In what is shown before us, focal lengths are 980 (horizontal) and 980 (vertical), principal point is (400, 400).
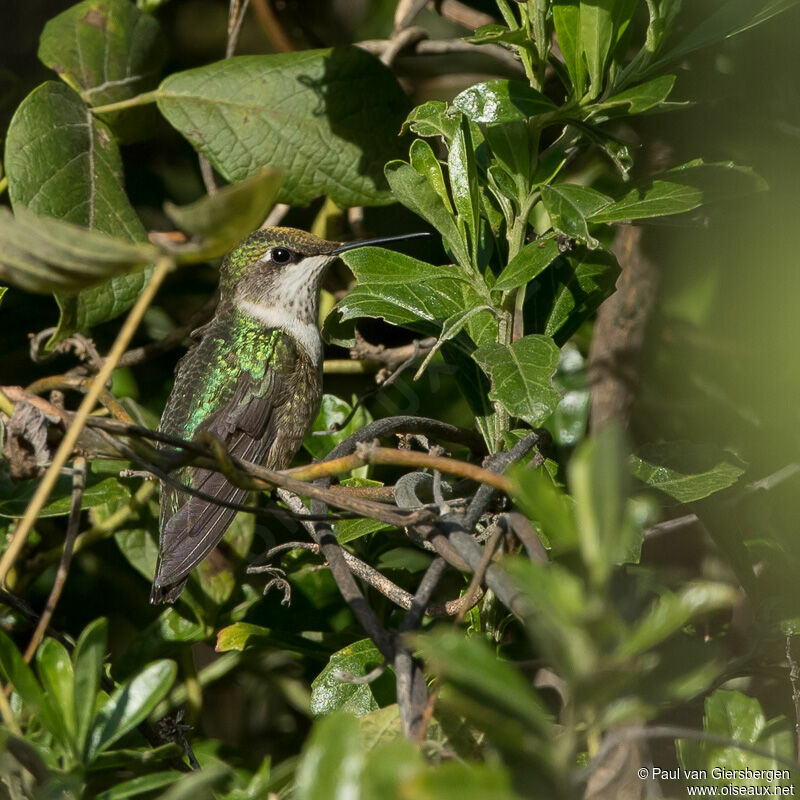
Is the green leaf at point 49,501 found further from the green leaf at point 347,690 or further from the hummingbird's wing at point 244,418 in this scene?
the green leaf at point 347,690

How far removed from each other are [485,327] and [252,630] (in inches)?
35.6

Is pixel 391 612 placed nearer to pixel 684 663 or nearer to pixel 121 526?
pixel 121 526

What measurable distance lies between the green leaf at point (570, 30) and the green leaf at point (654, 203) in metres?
0.24

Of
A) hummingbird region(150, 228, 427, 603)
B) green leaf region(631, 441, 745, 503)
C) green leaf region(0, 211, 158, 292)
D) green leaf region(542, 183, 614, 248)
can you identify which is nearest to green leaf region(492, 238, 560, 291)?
green leaf region(542, 183, 614, 248)

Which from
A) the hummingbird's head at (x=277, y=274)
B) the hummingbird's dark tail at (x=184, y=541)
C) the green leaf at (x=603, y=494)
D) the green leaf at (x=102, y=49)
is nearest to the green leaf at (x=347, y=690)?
the hummingbird's dark tail at (x=184, y=541)

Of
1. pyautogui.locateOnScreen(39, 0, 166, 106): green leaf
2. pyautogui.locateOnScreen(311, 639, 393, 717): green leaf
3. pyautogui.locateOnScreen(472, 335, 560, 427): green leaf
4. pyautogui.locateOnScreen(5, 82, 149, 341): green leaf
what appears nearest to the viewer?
pyautogui.locateOnScreen(472, 335, 560, 427): green leaf

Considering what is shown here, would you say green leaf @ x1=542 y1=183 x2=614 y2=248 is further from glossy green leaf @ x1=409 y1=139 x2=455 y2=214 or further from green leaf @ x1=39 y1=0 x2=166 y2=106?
green leaf @ x1=39 y1=0 x2=166 y2=106

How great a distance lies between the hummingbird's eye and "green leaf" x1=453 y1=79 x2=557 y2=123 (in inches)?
70.9

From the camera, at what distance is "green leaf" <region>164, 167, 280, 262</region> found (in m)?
0.84

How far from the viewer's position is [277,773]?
1.01 metres

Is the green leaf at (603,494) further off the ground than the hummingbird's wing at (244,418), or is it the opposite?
the green leaf at (603,494)

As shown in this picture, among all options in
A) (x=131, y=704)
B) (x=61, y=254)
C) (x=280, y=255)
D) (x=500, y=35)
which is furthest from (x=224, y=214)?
(x=280, y=255)

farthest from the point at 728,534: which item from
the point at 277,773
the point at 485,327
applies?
the point at 277,773

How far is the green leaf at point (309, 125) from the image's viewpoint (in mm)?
2619
